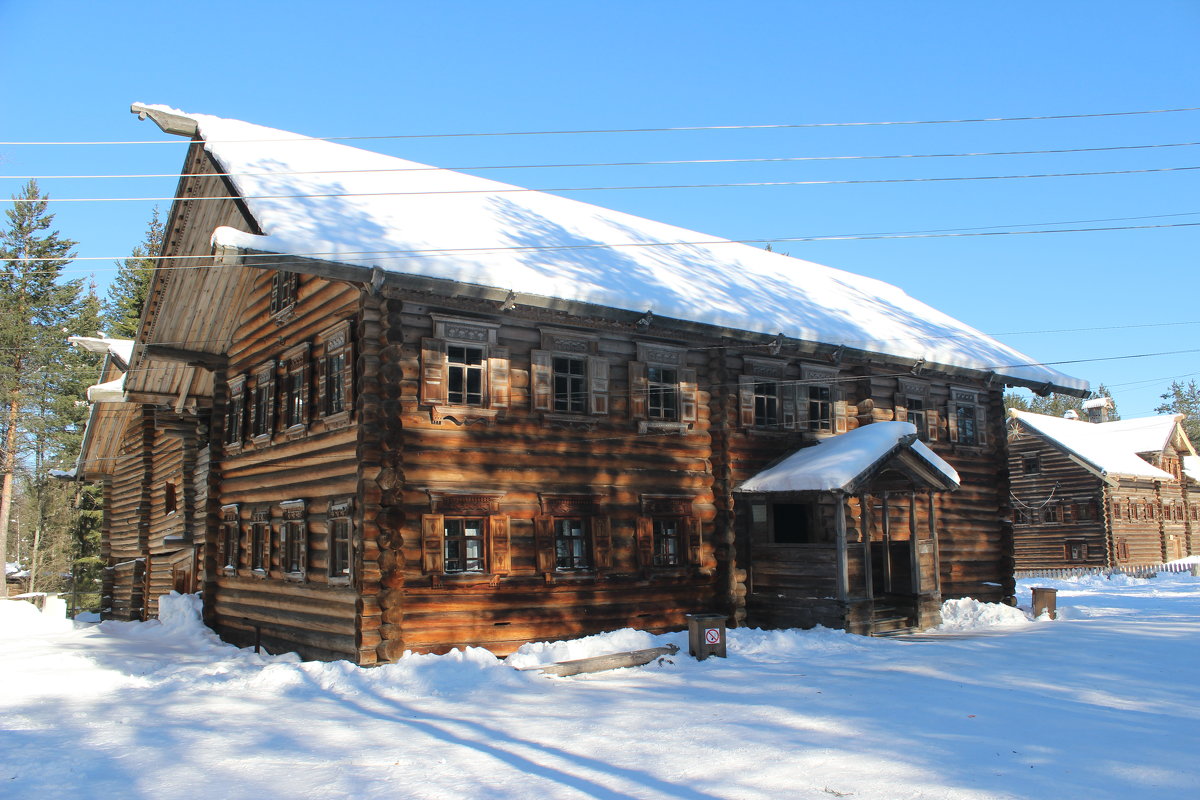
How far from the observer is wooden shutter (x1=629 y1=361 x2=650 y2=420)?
58.4ft

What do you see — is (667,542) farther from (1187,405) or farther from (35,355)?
(1187,405)

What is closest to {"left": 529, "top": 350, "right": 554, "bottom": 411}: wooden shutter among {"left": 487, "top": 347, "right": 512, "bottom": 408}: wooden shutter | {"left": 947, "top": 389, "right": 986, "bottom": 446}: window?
{"left": 487, "top": 347, "right": 512, "bottom": 408}: wooden shutter

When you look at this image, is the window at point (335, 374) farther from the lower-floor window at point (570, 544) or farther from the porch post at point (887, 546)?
the porch post at point (887, 546)

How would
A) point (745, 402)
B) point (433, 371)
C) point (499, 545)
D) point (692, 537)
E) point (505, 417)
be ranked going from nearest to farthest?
point (433, 371)
point (499, 545)
point (505, 417)
point (692, 537)
point (745, 402)

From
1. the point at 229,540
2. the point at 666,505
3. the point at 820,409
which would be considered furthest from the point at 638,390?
the point at 229,540

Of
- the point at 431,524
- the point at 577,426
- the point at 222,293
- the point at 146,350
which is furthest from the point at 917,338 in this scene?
the point at 146,350

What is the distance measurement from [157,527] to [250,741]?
21.1 m

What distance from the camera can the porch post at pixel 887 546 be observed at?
19.5m

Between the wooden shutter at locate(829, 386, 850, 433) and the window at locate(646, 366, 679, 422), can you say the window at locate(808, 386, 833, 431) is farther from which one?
the window at locate(646, 366, 679, 422)

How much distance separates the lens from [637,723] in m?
10.5

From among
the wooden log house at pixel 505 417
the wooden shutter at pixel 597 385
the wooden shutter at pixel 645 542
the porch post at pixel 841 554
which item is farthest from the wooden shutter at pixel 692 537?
the wooden shutter at pixel 597 385

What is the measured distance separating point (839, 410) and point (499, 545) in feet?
31.3

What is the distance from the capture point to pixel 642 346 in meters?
18.2

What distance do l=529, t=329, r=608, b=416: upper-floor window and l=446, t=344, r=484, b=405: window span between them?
105cm
